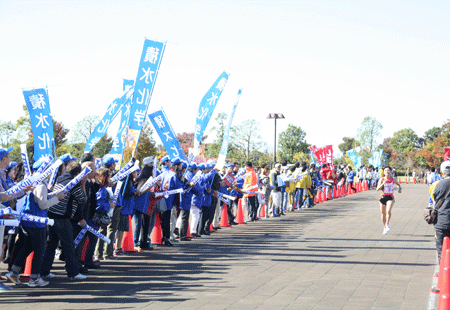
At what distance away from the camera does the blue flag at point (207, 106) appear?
14.0 m

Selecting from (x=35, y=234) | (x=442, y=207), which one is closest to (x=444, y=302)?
(x=442, y=207)

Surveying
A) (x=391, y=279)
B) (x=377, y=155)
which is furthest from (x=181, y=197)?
(x=377, y=155)

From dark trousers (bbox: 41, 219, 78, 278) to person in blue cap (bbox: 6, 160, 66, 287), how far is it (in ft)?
0.79

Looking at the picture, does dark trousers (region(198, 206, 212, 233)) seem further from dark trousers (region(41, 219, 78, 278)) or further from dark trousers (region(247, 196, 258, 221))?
dark trousers (region(41, 219, 78, 278))

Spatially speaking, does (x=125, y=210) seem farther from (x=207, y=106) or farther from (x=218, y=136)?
(x=218, y=136)

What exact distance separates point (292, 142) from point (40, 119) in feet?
202

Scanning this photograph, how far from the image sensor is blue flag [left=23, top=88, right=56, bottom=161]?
10.1 m

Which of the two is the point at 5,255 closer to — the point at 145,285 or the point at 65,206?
the point at 65,206

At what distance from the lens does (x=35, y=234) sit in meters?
6.95

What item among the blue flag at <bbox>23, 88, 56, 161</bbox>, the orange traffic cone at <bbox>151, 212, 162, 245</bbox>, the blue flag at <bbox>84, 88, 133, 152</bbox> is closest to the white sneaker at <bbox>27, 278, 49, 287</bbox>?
the blue flag at <bbox>23, 88, 56, 161</bbox>

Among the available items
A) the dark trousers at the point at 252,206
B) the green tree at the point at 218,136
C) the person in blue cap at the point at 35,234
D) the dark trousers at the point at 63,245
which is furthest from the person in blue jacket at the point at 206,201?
the green tree at the point at 218,136

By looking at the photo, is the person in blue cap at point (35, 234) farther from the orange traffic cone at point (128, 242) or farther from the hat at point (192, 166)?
the hat at point (192, 166)

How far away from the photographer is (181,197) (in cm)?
1162

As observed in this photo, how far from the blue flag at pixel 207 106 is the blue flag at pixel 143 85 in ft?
11.0
